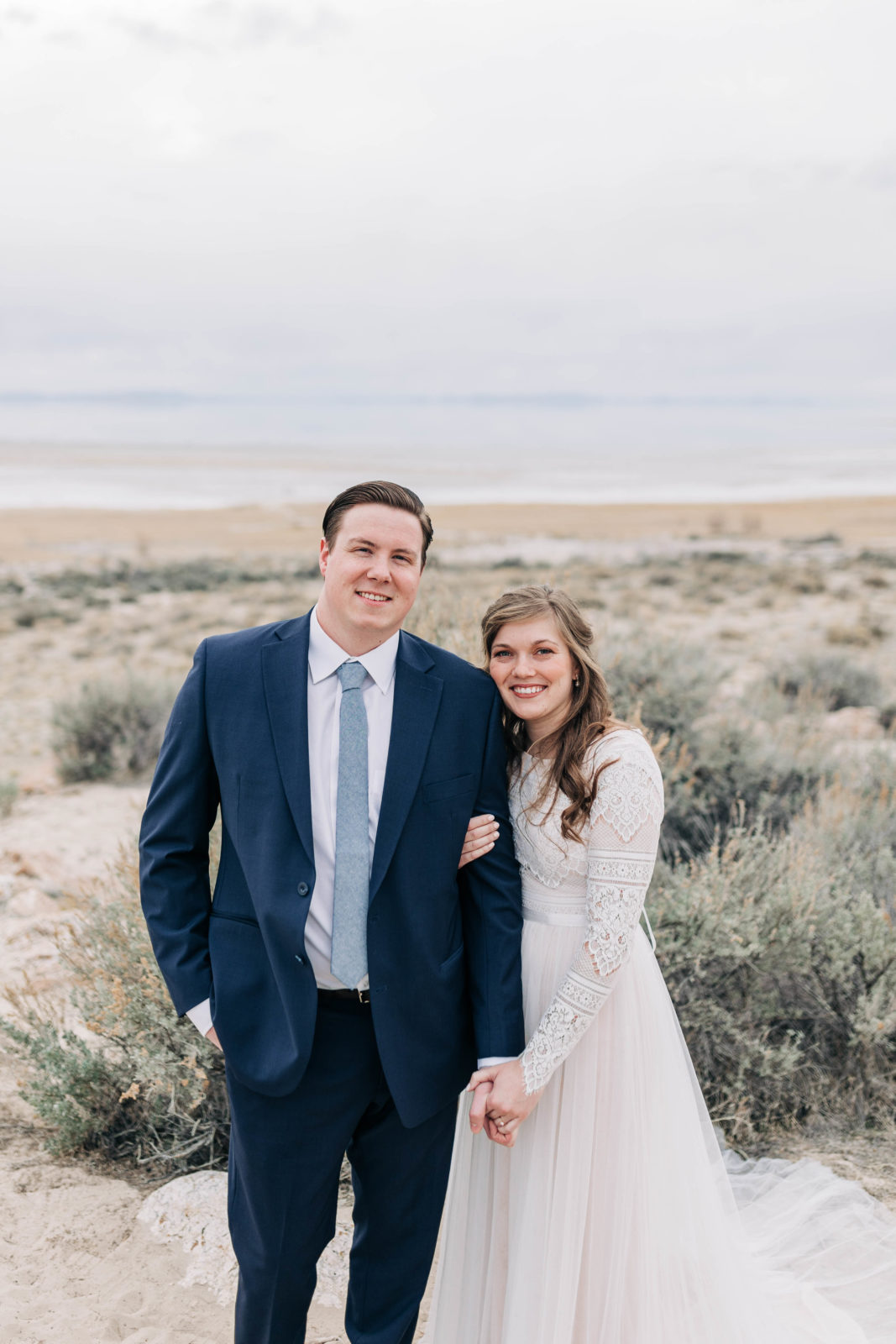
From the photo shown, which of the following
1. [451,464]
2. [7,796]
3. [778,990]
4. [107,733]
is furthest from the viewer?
[451,464]

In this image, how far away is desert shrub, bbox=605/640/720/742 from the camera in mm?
6605

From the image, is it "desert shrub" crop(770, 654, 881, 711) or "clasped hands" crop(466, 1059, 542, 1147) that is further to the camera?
"desert shrub" crop(770, 654, 881, 711)

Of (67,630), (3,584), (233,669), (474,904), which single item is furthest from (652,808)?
(3,584)

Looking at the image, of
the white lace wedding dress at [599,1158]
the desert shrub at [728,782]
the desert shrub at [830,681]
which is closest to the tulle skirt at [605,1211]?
the white lace wedding dress at [599,1158]

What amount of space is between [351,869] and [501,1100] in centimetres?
64

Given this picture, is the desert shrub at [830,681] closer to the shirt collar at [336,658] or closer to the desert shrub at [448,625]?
the desert shrub at [448,625]

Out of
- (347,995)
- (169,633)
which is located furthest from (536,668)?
(169,633)

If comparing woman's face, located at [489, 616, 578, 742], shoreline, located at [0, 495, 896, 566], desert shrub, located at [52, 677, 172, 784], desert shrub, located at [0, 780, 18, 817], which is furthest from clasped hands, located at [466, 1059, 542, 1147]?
shoreline, located at [0, 495, 896, 566]

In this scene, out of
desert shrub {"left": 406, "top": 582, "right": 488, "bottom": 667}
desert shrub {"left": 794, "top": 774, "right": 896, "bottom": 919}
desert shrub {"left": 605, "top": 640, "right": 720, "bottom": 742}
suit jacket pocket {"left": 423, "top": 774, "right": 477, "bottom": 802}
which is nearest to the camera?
suit jacket pocket {"left": 423, "top": 774, "right": 477, "bottom": 802}

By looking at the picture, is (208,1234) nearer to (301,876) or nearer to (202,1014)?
(202,1014)

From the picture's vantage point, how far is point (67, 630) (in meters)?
16.9

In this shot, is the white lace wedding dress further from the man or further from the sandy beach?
the sandy beach

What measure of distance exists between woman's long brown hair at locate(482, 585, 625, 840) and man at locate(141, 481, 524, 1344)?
15 cm

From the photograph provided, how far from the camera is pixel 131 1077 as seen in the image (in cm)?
381
